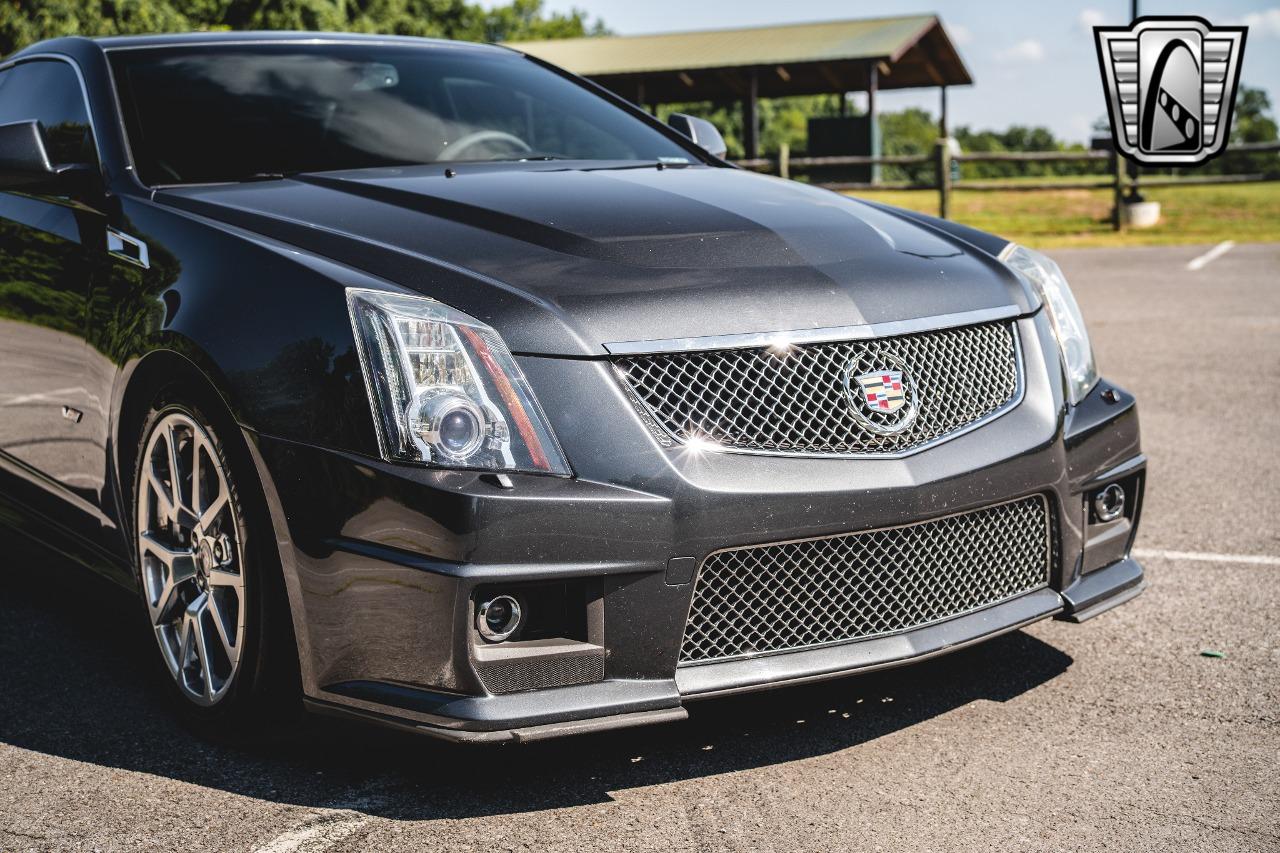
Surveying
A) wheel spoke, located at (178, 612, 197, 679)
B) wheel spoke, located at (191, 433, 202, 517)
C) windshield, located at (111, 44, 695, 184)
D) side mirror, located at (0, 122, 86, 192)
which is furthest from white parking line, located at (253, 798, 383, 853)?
side mirror, located at (0, 122, 86, 192)

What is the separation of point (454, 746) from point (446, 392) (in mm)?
895

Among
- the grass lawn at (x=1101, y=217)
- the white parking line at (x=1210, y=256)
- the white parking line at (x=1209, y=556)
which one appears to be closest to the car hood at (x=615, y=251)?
the white parking line at (x=1209, y=556)

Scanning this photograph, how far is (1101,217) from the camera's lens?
79.5ft

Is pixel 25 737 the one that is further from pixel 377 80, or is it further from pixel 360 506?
pixel 377 80

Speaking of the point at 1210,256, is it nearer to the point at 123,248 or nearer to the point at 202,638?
the point at 123,248

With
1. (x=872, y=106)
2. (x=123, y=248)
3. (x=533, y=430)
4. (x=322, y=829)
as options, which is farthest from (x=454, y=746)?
(x=872, y=106)

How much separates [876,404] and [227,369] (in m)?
1.32

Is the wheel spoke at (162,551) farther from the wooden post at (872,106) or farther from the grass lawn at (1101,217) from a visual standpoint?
the wooden post at (872,106)

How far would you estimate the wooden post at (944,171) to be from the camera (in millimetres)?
21891

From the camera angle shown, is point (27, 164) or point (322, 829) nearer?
point (322, 829)

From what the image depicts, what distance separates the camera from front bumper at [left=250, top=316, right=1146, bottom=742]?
2727mm

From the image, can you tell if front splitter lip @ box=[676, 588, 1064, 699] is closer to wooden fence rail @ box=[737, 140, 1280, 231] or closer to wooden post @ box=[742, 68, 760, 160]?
wooden fence rail @ box=[737, 140, 1280, 231]

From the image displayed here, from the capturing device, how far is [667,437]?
286cm

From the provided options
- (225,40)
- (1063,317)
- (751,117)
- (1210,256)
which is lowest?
(1210,256)
